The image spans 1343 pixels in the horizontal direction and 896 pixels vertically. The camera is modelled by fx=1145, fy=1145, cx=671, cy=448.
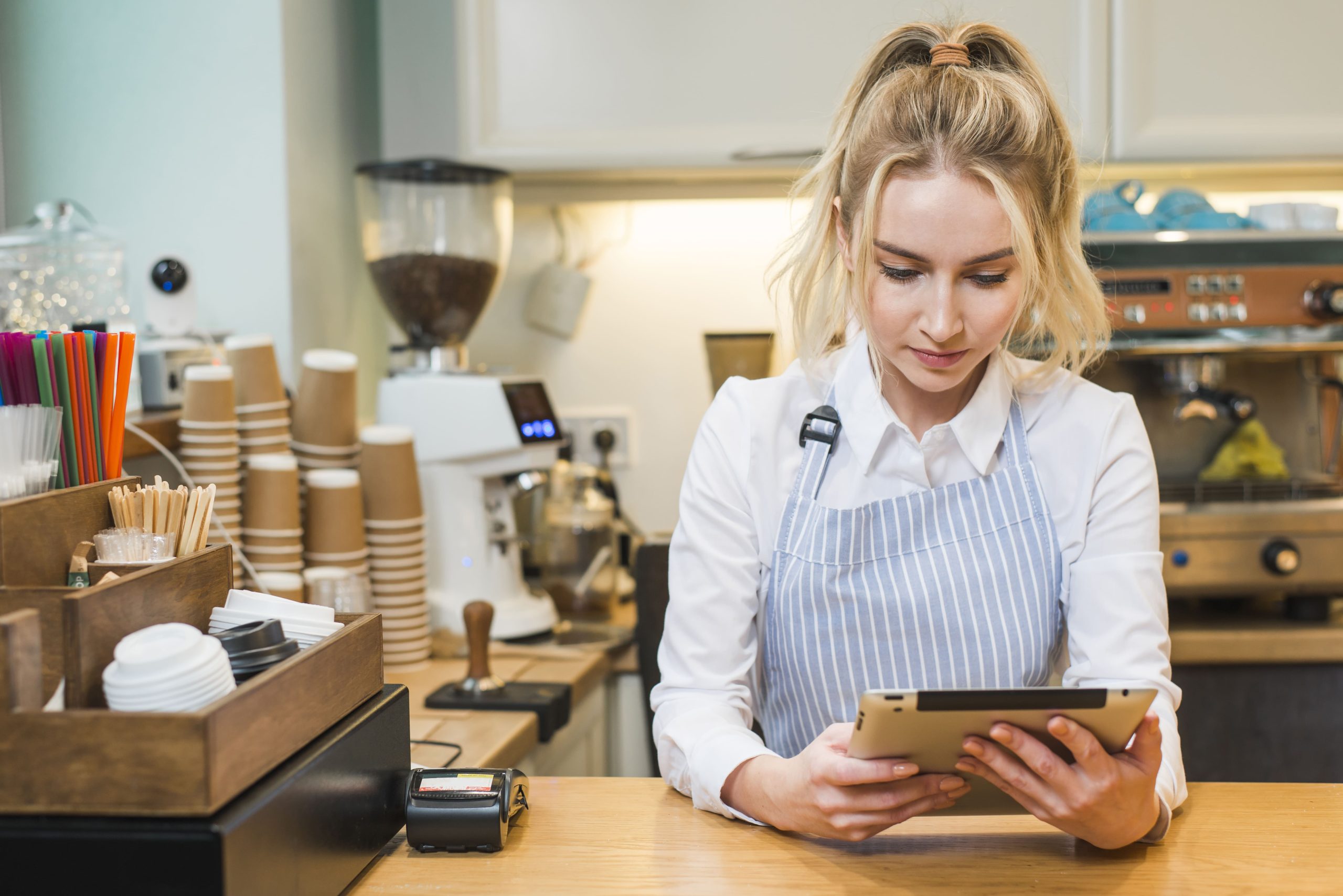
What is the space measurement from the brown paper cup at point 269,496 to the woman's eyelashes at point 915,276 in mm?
863

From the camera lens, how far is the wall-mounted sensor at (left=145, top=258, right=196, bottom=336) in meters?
1.57

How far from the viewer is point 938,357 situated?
984 millimetres

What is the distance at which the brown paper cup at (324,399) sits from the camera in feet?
5.22

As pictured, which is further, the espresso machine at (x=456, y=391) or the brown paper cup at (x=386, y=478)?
the espresso machine at (x=456, y=391)

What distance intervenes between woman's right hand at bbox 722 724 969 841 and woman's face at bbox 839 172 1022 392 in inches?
13.4

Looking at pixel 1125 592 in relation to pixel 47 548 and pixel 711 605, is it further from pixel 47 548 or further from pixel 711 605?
pixel 47 548

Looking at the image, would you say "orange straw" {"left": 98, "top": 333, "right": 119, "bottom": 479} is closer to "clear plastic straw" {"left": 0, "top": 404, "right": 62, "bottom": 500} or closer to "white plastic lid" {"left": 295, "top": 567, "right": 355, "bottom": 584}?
"clear plastic straw" {"left": 0, "top": 404, "right": 62, "bottom": 500}

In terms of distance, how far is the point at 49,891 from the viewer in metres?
0.61

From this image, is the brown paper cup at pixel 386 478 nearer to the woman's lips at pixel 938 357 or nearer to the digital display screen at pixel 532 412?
the digital display screen at pixel 532 412

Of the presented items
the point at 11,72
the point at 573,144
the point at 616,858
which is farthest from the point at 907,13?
the point at 616,858

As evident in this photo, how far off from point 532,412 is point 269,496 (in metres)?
0.44

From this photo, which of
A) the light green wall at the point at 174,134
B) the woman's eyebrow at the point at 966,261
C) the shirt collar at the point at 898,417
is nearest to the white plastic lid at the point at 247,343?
the light green wall at the point at 174,134

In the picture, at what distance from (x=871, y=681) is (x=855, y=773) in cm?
30

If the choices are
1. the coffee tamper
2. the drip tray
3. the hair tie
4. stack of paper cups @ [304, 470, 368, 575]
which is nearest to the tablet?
the hair tie
